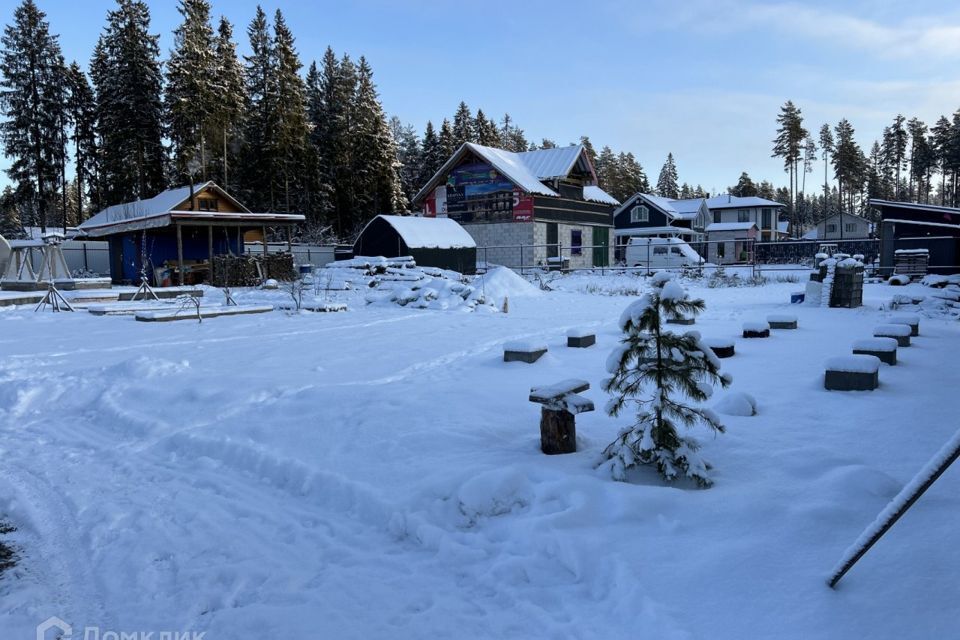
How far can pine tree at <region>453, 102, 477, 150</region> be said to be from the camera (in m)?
56.6

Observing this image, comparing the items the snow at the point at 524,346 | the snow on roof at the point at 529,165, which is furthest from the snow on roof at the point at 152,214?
the snow at the point at 524,346

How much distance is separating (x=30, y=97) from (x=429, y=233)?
29.5 m

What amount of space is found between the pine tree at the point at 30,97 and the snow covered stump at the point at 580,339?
43.0 metres

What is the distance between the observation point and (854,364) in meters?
6.47

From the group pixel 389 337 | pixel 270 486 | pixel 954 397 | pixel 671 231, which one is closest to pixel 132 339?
pixel 389 337

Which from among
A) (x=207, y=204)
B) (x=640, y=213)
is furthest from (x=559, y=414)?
(x=640, y=213)

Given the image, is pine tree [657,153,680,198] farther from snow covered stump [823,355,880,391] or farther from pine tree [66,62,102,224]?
snow covered stump [823,355,880,391]

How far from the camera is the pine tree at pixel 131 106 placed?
36.5 meters

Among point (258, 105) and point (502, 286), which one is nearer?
point (502, 286)

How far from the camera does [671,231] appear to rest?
1967 inches

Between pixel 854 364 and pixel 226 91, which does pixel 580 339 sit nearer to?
pixel 854 364

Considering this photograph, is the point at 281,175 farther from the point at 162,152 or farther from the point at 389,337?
the point at 389,337

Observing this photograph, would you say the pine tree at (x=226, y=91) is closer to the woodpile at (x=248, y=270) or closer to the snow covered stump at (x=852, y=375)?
the woodpile at (x=248, y=270)

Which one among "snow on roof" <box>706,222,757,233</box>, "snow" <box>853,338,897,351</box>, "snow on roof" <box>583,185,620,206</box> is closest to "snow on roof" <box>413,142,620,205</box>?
"snow on roof" <box>583,185,620,206</box>
